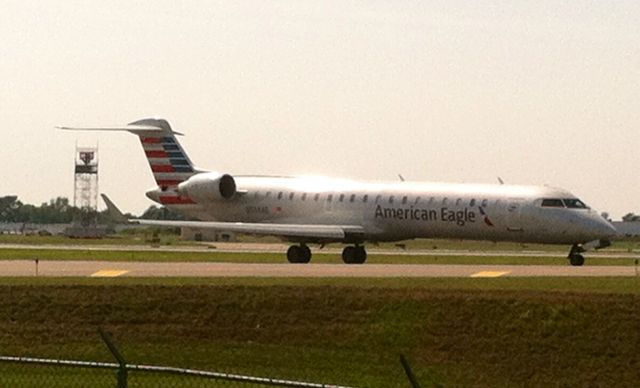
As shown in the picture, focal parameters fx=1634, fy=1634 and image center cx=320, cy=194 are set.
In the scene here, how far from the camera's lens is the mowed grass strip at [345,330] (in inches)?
1251

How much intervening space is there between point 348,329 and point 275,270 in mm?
17256

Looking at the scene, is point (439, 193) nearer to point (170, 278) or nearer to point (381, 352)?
point (170, 278)

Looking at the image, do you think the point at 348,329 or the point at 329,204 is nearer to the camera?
the point at 348,329

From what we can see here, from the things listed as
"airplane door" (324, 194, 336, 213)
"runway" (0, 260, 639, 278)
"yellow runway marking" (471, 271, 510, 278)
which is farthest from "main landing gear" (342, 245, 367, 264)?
"yellow runway marking" (471, 271, 510, 278)

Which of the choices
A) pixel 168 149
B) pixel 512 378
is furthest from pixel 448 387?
pixel 168 149

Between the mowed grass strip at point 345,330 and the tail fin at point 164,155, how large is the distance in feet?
116

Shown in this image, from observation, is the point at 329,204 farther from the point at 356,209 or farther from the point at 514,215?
the point at 514,215

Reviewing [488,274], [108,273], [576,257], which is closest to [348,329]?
[108,273]

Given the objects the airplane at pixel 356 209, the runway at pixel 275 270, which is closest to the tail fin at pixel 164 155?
the airplane at pixel 356 209

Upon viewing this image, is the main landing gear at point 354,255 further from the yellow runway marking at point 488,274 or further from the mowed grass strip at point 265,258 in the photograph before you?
the yellow runway marking at point 488,274

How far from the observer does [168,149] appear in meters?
75.6

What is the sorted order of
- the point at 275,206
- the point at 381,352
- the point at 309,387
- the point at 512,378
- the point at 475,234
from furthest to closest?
1. the point at 275,206
2. the point at 475,234
3. the point at 381,352
4. the point at 512,378
5. the point at 309,387

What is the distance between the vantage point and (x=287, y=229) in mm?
67062

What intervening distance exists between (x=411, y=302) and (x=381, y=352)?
3623 millimetres
